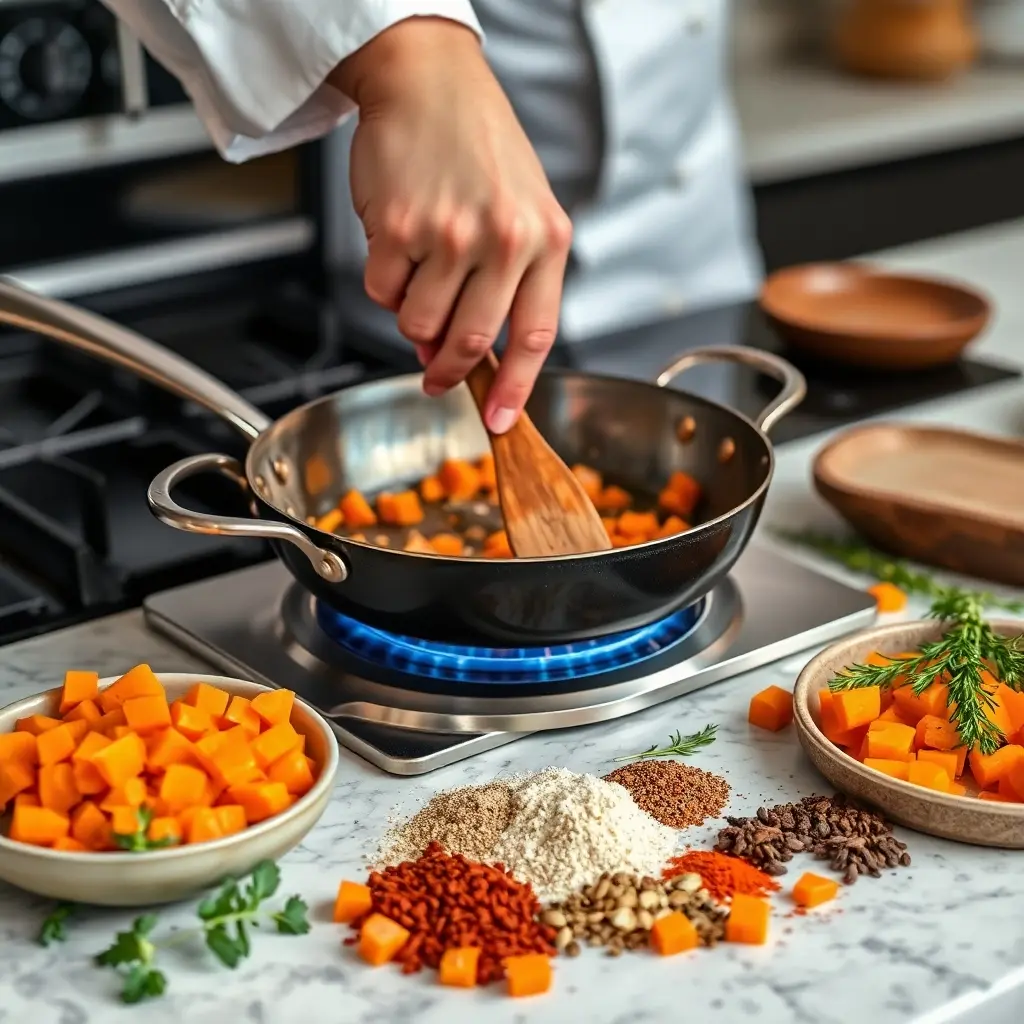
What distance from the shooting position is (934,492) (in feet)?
4.11

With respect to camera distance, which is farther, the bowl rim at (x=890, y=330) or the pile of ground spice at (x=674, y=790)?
the bowl rim at (x=890, y=330)

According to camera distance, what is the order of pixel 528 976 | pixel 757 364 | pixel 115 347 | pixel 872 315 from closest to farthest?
pixel 528 976 → pixel 115 347 → pixel 757 364 → pixel 872 315

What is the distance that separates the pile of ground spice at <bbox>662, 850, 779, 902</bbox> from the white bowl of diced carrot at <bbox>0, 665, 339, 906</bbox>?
19cm

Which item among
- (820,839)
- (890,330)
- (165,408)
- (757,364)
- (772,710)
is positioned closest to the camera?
(820,839)

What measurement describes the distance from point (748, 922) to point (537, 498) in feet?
1.19

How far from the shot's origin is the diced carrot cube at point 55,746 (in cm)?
80

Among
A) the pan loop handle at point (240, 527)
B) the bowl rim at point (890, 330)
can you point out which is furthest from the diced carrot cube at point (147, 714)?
the bowl rim at point (890, 330)

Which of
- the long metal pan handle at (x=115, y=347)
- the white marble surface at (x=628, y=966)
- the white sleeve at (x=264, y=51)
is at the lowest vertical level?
the white marble surface at (x=628, y=966)

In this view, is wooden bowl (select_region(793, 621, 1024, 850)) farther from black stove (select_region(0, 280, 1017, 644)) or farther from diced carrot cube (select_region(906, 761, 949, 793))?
black stove (select_region(0, 280, 1017, 644))

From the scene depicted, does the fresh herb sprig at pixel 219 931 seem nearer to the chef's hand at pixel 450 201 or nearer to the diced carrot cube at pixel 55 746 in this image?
the diced carrot cube at pixel 55 746

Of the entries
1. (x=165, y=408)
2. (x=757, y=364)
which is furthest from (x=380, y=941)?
(x=165, y=408)

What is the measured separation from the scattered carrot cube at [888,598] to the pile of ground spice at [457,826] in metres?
0.37

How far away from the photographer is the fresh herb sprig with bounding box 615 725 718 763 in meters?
0.94

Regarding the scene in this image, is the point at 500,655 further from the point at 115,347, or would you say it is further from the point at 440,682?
the point at 115,347
